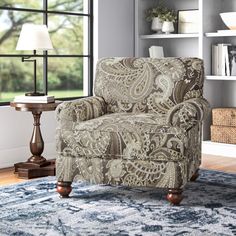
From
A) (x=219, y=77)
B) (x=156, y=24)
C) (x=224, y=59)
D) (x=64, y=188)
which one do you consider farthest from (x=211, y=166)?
(x=156, y=24)

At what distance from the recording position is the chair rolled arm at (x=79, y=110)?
377 centimetres

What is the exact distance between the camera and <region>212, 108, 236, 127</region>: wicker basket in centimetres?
536

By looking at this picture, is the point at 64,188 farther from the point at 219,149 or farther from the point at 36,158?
the point at 219,149

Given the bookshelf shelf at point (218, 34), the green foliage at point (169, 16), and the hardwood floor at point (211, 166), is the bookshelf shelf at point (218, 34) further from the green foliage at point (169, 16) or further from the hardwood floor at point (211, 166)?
the hardwood floor at point (211, 166)

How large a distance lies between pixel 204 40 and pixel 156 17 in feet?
2.19

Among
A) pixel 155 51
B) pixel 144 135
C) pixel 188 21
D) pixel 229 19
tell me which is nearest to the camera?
pixel 144 135

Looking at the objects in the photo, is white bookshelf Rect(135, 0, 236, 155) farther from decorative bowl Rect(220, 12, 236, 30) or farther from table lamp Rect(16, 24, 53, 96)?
table lamp Rect(16, 24, 53, 96)

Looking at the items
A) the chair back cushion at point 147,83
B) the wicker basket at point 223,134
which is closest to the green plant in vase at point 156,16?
the wicker basket at point 223,134

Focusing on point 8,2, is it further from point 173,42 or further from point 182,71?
point 182,71

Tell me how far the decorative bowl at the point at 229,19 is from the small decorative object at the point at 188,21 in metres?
0.35

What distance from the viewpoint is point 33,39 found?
172 inches

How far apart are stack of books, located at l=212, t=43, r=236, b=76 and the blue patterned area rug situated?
1.52 meters

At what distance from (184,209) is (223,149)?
6.76ft

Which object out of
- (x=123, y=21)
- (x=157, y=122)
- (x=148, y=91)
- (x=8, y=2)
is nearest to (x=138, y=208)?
(x=157, y=122)
